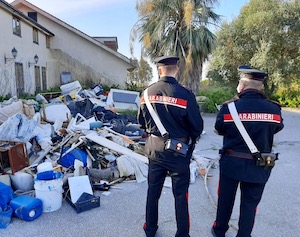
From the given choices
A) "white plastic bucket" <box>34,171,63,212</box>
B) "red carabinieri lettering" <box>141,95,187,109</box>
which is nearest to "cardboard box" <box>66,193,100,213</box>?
"white plastic bucket" <box>34,171,63,212</box>

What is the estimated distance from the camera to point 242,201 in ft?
8.72

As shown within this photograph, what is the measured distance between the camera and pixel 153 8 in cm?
1410

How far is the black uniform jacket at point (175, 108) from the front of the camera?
2615mm

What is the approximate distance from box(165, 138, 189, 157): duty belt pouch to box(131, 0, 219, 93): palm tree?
11438 mm

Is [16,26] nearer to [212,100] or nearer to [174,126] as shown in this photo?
[212,100]

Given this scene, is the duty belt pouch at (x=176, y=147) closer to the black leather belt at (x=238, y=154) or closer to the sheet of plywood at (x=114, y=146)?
the black leather belt at (x=238, y=154)

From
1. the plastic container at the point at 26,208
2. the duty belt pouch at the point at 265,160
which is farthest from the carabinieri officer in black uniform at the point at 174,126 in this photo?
the plastic container at the point at 26,208

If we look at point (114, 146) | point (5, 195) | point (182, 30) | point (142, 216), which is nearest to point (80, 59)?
point (182, 30)

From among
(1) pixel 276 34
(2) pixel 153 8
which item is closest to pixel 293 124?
(1) pixel 276 34

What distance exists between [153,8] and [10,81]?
804cm

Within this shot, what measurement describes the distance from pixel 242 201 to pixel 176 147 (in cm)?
87

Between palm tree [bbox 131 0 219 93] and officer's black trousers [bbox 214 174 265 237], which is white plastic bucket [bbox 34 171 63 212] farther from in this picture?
palm tree [bbox 131 0 219 93]

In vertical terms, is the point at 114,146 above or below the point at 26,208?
above

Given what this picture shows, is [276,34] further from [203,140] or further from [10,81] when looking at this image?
[10,81]
